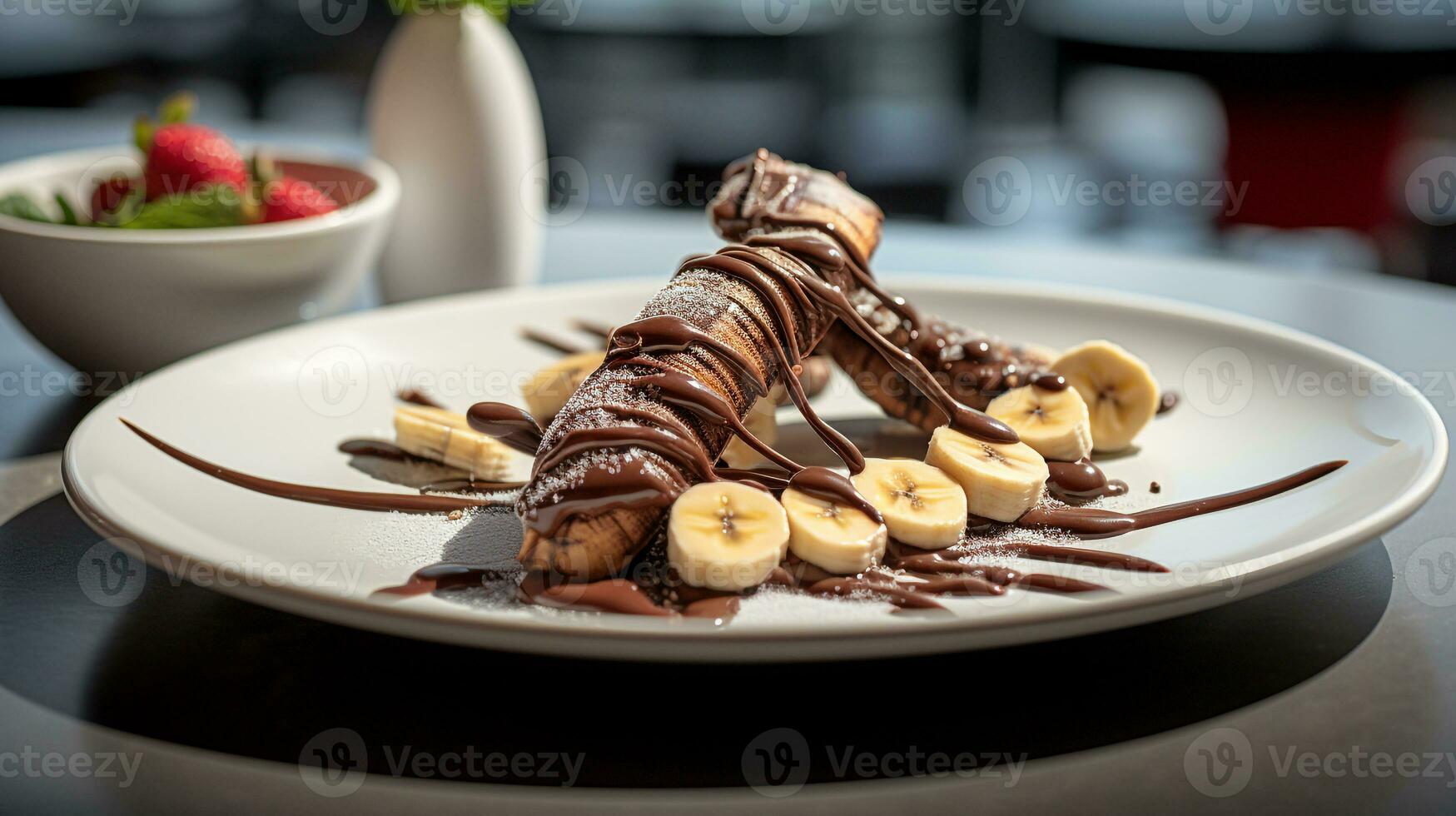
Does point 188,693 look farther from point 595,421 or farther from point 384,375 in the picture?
point 384,375

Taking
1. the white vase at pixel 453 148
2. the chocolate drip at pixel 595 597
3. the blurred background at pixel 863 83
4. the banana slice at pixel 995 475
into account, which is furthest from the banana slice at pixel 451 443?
the blurred background at pixel 863 83

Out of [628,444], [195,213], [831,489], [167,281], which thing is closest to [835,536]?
[831,489]

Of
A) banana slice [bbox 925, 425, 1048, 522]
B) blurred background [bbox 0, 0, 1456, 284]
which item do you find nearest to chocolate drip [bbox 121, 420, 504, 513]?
banana slice [bbox 925, 425, 1048, 522]

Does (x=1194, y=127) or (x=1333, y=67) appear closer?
(x=1333, y=67)

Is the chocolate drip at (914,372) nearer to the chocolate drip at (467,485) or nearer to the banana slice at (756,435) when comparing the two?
the banana slice at (756,435)

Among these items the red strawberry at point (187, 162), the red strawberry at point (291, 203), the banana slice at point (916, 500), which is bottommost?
the banana slice at point (916, 500)

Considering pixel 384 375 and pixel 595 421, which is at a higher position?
pixel 595 421

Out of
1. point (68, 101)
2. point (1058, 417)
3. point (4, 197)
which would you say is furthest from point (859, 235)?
point (68, 101)
